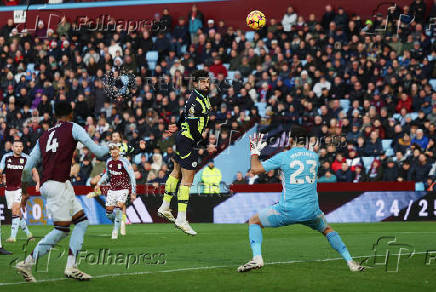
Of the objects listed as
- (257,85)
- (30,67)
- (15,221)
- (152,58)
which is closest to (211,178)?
(257,85)

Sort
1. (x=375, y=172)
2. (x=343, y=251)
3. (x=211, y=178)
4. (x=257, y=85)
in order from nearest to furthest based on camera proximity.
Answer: (x=343, y=251)
(x=375, y=172)
(x=211, y=178)
(x=257, y=85)

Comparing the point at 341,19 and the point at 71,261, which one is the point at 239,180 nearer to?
the point at 341,19

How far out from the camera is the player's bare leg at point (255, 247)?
10680mm

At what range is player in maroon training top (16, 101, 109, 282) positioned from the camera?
9.96m

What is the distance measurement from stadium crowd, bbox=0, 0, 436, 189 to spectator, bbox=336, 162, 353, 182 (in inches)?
1.2

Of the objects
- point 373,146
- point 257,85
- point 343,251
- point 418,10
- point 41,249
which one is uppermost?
point 418,10

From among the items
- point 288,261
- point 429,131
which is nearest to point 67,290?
point 288,261

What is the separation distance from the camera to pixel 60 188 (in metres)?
9.98

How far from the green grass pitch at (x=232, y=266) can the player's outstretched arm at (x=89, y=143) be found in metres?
1.62

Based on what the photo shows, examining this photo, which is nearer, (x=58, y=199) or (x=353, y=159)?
(x=58, y=199)

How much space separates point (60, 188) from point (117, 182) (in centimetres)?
961

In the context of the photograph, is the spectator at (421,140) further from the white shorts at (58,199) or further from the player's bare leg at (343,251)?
the white shorts at (58,199)

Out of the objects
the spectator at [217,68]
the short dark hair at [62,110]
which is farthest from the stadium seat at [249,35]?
the short dark hair at [62,110]

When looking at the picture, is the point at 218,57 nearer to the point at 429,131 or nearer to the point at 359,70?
the point at 359,70
